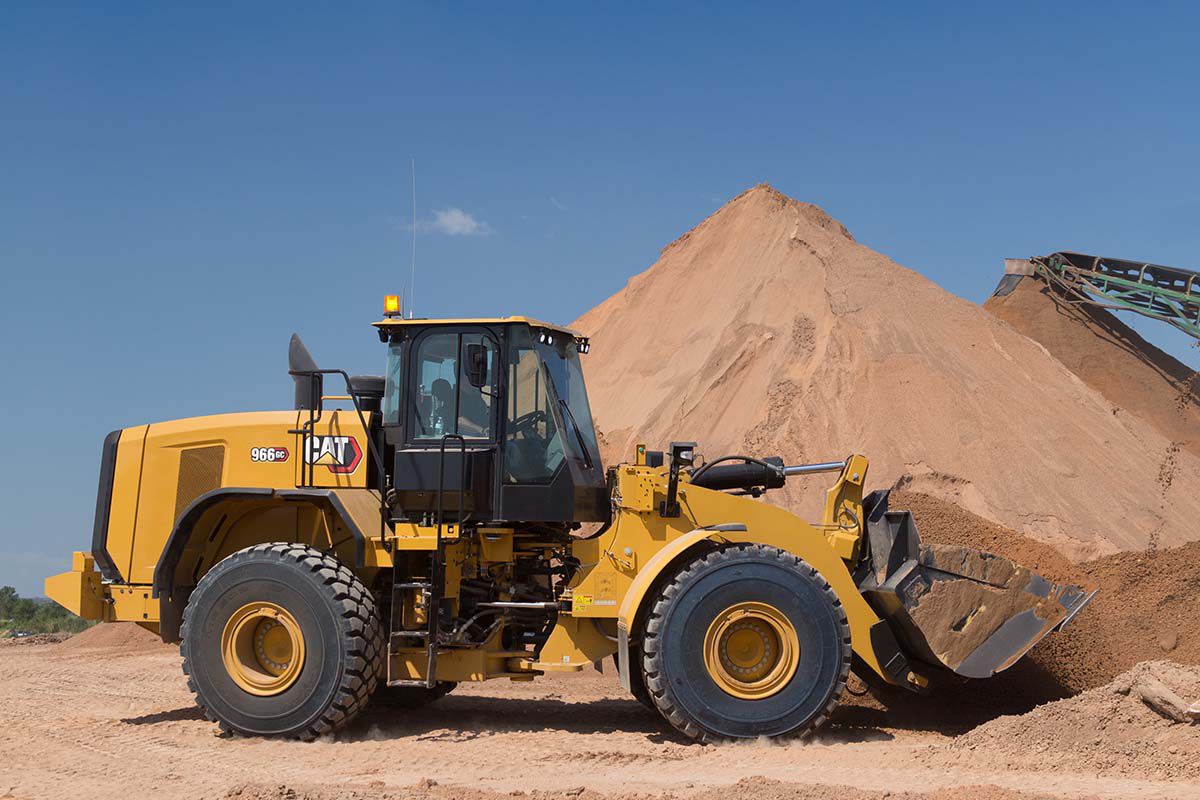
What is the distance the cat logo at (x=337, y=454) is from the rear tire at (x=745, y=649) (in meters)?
2.37

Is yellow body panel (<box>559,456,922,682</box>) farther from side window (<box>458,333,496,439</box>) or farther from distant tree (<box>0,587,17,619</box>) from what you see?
distant tree (<box>0,587,17,619</box>)

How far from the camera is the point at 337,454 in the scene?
819 centimetres

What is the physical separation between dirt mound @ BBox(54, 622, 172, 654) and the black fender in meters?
8.40

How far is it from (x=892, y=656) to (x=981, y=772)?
1391 mm

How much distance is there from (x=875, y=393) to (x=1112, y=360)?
35.2ft

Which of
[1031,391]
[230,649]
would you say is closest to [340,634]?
[230,649]

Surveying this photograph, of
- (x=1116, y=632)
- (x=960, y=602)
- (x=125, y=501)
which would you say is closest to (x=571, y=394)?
(x=960, y=602)

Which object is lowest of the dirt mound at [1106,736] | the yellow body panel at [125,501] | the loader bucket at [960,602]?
the dirt mound at [1106,736]

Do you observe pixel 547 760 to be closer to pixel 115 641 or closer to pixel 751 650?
pixel 751 650

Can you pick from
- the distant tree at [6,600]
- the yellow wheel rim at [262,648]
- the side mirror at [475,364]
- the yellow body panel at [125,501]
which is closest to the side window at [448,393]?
the side mirror at [475,364]

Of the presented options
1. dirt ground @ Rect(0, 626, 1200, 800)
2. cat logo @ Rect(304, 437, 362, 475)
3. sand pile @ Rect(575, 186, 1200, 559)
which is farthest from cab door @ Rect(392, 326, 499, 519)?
sand pile @ Rect(575, 186, 1200, 559)

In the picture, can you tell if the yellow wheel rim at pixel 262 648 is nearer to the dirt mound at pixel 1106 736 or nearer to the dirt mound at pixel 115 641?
the dirt mound at pixel 1106 736

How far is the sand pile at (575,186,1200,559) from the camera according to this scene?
69.6 feet

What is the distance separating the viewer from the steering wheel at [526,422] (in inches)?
314
